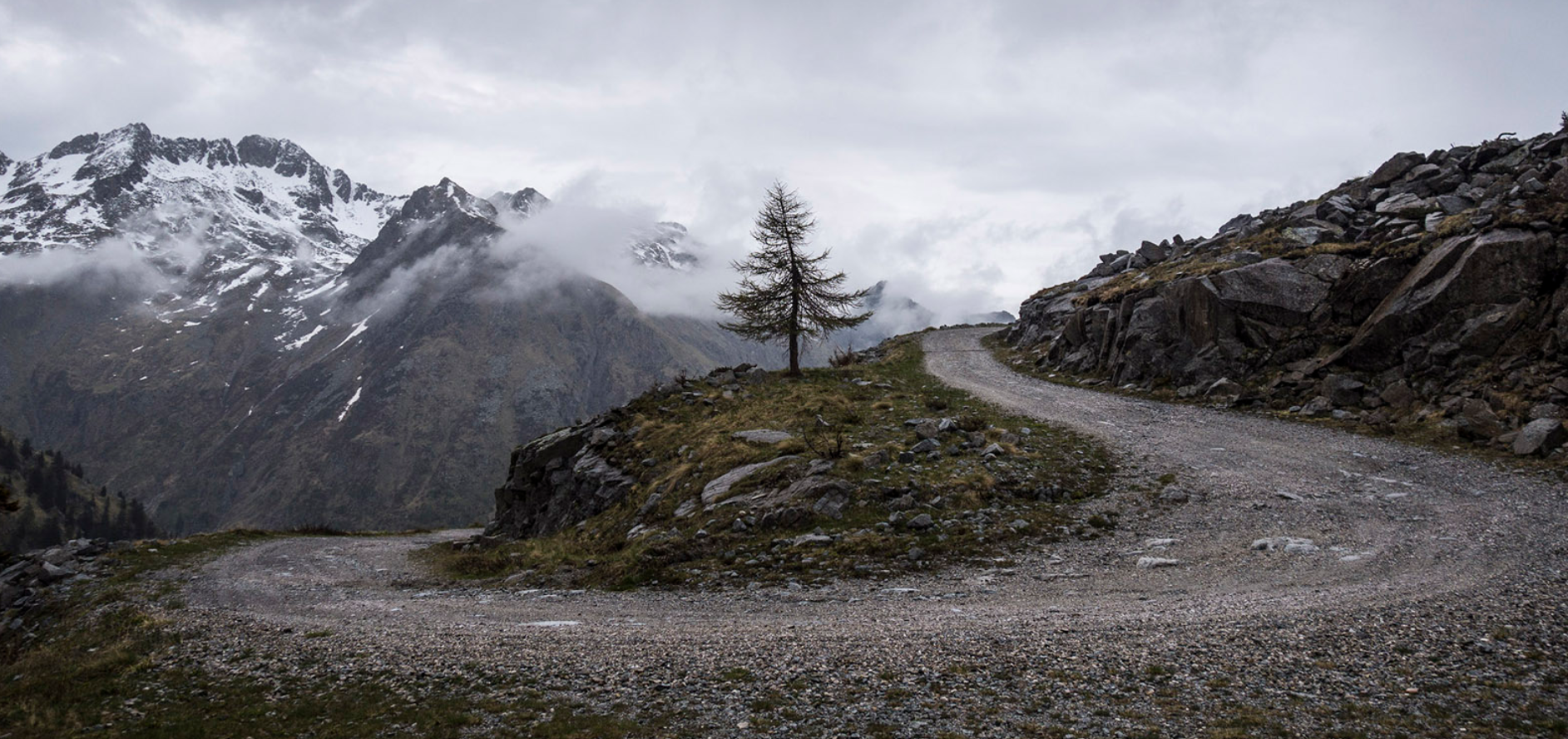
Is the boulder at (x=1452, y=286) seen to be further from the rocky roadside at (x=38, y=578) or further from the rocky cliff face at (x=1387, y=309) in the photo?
the rocky roadside at (x=38, y=578)

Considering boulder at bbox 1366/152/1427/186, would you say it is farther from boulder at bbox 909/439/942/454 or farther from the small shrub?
boulder at bbox 909/439/942/454

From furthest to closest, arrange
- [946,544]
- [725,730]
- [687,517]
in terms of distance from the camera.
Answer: [687,517] → [946,544] → [725,730]

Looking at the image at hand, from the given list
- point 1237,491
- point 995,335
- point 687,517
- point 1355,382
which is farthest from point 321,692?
point 995,335

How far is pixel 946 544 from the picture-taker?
17.9 m

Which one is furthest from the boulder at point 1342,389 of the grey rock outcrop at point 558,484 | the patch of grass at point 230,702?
the patch of grass at point 230,702

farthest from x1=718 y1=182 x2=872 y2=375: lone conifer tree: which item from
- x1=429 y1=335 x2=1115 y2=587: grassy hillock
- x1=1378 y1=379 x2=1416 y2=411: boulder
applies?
x1=1378 y1=379 x2=1416 y2=411: boulder

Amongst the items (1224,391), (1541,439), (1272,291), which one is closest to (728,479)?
(1224,391)

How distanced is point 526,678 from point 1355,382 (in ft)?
102

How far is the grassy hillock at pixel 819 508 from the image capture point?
1822 cm

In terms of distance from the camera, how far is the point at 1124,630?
11.6 meters

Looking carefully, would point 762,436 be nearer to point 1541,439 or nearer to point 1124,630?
point 1124,630

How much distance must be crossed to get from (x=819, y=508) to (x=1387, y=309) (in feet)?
82.2

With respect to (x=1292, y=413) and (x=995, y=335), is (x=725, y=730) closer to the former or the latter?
(x=1292, y=413)

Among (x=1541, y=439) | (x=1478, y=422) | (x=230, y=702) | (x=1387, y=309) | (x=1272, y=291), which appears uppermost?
(x=1272, y=291)
